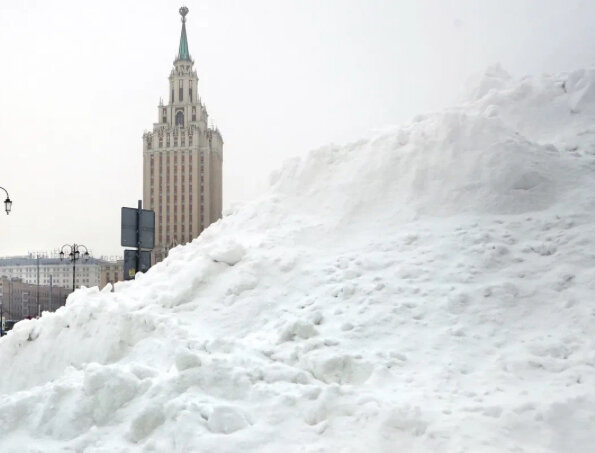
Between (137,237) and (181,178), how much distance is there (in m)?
84.0

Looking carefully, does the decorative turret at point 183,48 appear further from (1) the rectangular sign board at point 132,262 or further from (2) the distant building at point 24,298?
(1) the rectangular sign board at point 132,262

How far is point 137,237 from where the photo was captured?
44.2 feet

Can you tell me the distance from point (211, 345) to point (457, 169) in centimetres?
643

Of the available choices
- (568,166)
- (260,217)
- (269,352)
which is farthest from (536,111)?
(269,352)

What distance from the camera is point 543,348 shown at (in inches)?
281

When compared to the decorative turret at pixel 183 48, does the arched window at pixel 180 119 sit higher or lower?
lower

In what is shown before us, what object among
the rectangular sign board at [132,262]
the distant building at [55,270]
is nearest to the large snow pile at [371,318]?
the rectangular sign board at [132,262]

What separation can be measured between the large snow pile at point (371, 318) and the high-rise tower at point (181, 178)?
82.1 meters

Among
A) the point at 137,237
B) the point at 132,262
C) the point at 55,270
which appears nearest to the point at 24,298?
the point at 55,270

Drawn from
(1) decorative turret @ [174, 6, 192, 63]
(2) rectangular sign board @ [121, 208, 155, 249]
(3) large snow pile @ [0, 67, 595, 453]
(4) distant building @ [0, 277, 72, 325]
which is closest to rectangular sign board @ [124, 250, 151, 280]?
(2) rectangular sign board @ [121, 208, 155, 249]

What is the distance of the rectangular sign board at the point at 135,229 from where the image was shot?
1328 cm

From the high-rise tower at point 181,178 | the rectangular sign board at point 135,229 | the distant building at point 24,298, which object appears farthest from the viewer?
the high-rise tower at point 181,178

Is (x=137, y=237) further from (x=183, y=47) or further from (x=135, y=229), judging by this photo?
(x=183, y=47)

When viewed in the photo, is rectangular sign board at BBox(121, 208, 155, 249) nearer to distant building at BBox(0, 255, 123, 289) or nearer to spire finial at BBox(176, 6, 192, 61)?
spire finial at BBox(176, 6, 192, 61)
